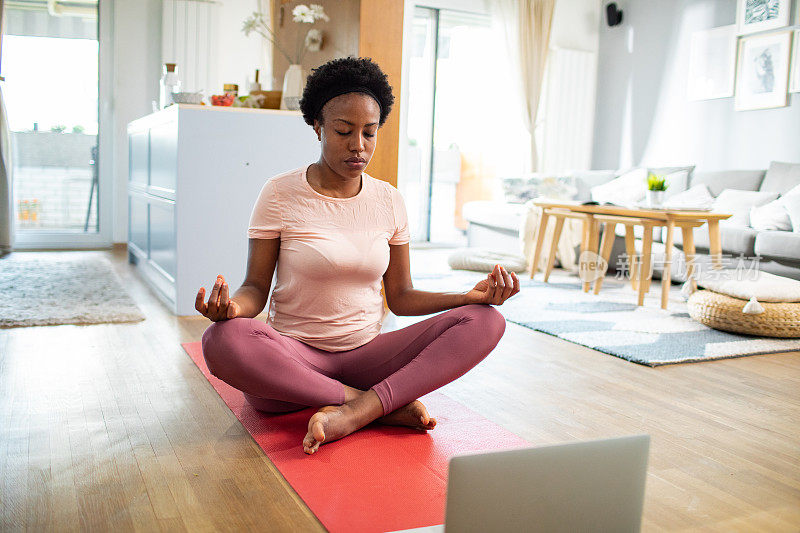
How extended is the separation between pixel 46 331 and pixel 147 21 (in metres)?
3.68

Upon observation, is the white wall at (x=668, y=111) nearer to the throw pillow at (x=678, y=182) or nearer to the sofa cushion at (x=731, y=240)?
the throw pillow at (x=678, y=182)

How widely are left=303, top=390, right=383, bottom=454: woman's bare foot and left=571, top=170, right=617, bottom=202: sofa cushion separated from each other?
15.7 ft

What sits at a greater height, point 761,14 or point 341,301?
point 761,14

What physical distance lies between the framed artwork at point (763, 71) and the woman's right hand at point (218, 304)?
501 centimetres

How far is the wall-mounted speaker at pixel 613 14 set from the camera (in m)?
6.99

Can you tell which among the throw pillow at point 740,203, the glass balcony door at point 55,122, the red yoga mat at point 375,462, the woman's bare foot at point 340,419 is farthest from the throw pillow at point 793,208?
the glass balcony door at point 55,122

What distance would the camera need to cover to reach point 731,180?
5.36m

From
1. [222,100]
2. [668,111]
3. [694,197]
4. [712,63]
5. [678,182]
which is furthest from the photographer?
[668,111]

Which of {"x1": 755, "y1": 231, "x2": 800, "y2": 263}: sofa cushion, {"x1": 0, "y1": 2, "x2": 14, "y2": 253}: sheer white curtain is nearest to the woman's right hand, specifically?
{"x1": 755, "y1": 231, "x2": 800, "y2": 263}: sofa cushion

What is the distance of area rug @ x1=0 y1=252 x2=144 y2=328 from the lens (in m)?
3.25

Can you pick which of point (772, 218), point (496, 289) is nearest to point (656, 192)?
point (772, 218)

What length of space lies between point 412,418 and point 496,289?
1.33 feet

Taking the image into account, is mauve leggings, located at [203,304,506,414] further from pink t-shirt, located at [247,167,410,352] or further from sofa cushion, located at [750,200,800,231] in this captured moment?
sofa cushion, located at [750,200,800,231]

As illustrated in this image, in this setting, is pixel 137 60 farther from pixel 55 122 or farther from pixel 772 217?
pixel 772 217
